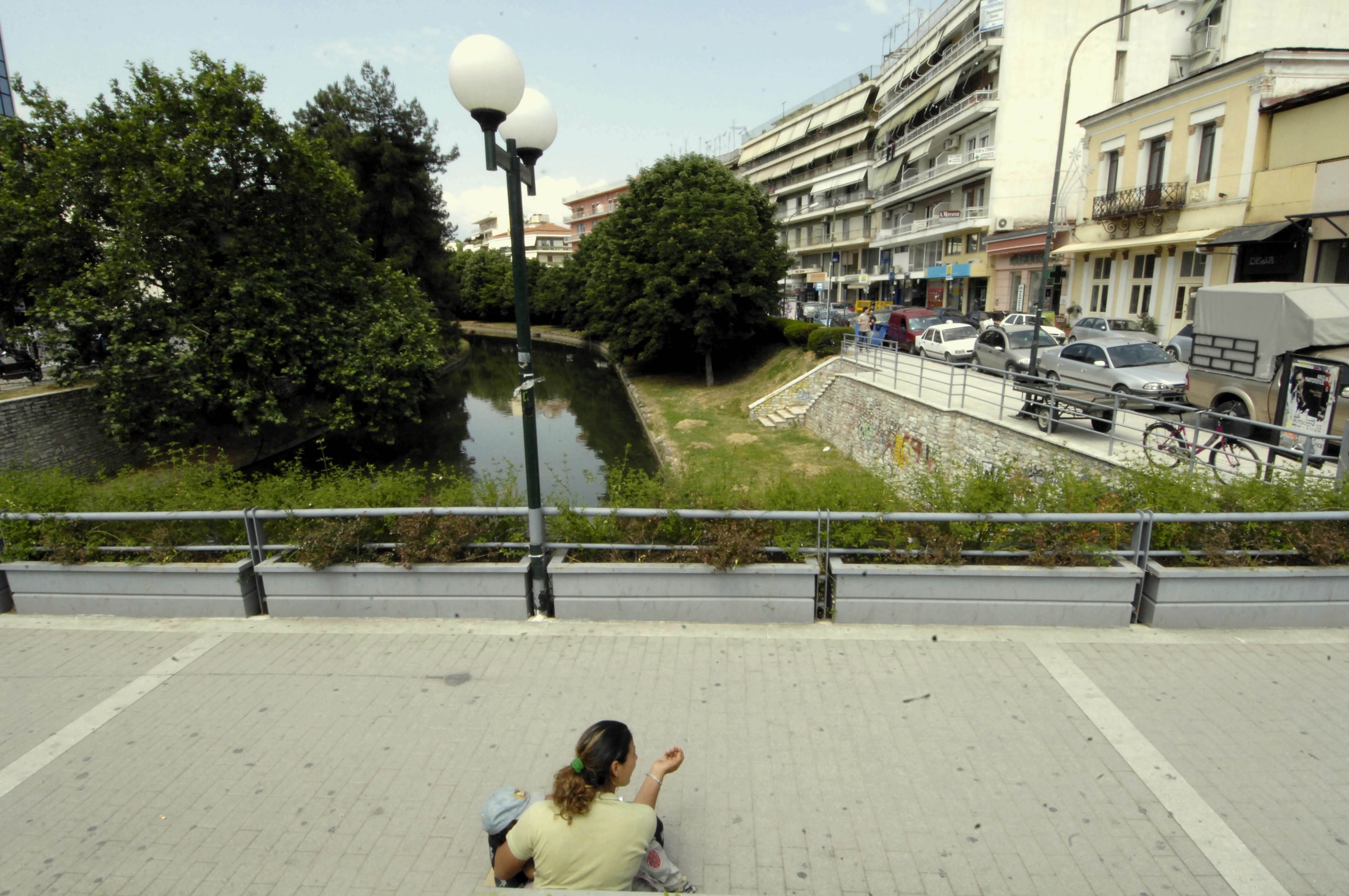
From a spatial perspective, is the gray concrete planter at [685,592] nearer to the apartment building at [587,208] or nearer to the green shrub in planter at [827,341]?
the green shrub in planter at [827,341]

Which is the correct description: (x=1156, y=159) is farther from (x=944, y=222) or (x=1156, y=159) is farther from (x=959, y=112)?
(x=944, y=222)

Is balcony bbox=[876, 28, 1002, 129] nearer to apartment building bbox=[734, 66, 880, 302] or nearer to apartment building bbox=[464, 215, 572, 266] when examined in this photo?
apartment building bbox=[734, 66, 880, 302]

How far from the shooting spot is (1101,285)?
29859 mm

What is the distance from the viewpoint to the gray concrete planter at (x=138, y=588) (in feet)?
19.4

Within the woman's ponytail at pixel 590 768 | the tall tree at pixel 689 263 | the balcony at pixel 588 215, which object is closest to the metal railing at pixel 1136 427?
the woman's ponytail at pixel 590 768

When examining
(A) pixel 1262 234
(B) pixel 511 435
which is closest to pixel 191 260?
(B) pixel 511 435

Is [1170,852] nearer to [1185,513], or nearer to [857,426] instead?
[1185,513]

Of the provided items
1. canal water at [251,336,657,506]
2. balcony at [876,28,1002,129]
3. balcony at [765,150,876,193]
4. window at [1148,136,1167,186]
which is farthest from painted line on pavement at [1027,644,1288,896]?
balcony at [765,150,876,193]

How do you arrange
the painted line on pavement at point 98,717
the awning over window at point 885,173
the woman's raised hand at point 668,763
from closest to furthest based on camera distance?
the woman's raised hand at point 668,763 < the painted line on pavement at point 98,717 < the awning over window at point 885,173

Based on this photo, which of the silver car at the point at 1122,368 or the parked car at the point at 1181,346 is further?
the parked car at the point at 1181,346

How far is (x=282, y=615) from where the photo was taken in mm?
5965

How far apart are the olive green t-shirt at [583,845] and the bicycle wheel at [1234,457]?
7.90 m

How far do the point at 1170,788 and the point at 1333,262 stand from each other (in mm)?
23297

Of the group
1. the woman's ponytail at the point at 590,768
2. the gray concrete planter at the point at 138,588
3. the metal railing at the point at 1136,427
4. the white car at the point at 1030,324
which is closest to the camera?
the woman's ponytail at the point at 590,768
